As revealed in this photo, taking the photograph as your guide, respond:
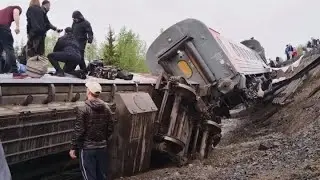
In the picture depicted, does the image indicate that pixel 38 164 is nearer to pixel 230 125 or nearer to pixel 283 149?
pixel 283 149

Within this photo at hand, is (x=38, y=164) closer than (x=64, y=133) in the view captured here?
No

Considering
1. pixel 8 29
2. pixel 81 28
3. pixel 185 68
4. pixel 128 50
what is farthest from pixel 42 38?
pixel 128 50

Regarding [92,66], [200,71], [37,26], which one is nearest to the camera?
[37,26]

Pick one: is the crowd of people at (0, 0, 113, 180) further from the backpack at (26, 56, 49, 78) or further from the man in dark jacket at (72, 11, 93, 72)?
the backpack at (26, 56, 49, 78)

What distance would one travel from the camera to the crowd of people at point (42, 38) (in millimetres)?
7109

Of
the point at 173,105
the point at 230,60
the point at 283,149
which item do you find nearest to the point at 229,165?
the point at 283,149

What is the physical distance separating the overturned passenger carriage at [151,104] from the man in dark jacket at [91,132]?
55cm

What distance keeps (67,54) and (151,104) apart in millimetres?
1626

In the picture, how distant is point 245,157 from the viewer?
7.09 meters

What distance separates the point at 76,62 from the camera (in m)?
7.62

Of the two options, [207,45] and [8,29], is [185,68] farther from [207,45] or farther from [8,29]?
[8,29]

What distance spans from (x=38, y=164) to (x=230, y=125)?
12.2 meters

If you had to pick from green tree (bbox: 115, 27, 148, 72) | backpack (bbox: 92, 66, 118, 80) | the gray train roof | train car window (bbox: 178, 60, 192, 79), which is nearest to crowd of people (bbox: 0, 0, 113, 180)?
backpack (bbox: 92, 66, 118, 80)

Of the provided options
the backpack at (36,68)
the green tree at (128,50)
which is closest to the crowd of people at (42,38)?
the backpack at (36,68)
